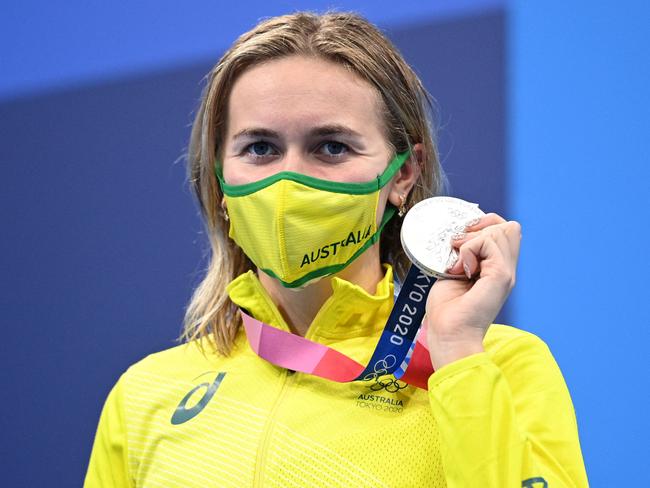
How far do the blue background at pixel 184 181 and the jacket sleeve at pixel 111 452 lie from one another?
3.77 ft

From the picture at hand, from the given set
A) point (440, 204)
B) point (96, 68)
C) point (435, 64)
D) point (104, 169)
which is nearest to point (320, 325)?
point (440, 204)

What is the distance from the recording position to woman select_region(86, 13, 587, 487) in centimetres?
181

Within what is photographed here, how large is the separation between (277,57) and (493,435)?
1037 mm

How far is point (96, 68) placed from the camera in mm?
3801

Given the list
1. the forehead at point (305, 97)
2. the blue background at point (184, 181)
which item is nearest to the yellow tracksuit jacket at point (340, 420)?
the forehead at point (305, 97)

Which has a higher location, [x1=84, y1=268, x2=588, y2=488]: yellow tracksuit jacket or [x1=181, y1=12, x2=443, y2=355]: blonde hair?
[x1=181, y1=12, x2=443, y2=355]: blonde hair

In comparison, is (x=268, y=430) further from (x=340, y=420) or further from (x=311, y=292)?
(x=311, y=292)

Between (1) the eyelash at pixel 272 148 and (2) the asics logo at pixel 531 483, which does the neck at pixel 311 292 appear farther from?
(2) the asics logo at pixel 531 483

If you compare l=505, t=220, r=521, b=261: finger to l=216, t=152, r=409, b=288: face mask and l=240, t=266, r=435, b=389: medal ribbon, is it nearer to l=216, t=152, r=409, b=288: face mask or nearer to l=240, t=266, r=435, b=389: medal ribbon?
l=240, t=266, r=435, b=389: medal ribbon

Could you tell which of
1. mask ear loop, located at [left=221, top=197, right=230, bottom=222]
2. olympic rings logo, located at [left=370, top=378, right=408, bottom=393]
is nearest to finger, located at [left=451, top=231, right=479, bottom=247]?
olympic rings logo, located at [left=370, top=378, right=408, bottom=393]

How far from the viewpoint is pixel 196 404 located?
2203 millimetres

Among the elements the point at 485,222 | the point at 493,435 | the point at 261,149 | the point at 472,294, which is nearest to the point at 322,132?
the point at 261,149

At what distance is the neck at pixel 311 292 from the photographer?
2.22 m

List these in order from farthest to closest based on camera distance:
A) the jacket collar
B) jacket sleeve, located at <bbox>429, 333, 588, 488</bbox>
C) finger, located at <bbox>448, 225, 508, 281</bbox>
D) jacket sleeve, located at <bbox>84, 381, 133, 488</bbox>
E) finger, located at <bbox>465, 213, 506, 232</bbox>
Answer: jacket sleeve, located at <bbox>84, 381, 133, 488</bbox>, the jacket collar, finger, located at <bbox>465, 213, 506, 232</bbox>, finger, located at <bbox>448, 225, 508, 281</bbox>, jacket sleeve, located at <bbox>429, 333, 588, 488</bbox>
